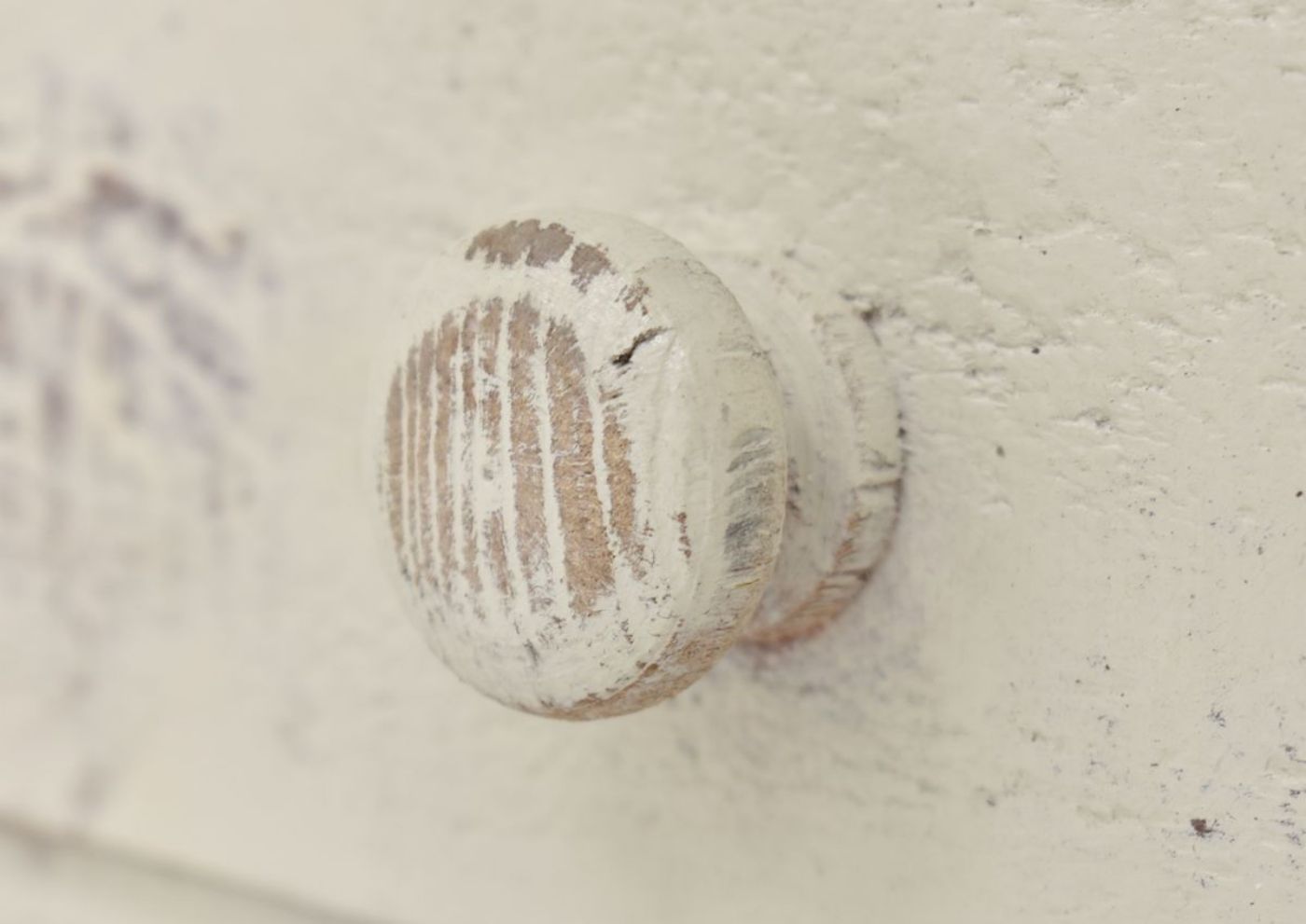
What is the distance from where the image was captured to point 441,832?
1.41ft

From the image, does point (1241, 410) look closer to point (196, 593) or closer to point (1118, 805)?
point (1118, 805)

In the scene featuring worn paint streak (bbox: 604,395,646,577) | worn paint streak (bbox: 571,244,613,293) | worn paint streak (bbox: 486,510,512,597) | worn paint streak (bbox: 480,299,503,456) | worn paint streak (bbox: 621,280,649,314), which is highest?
worn paint streak (bbox: 571,244,613,293)

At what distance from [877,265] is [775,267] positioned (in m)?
0.03

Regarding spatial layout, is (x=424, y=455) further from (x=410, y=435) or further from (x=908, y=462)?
(x=908, y=462)

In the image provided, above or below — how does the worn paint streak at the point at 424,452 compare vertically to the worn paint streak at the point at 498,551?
above

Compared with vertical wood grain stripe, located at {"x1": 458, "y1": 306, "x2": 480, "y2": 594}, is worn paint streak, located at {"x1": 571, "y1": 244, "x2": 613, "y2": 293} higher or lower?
higher

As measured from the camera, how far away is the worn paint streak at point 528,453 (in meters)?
0.29

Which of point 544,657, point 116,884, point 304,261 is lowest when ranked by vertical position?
point 116,884

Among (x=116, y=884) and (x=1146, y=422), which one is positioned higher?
(x=1146, y=422)

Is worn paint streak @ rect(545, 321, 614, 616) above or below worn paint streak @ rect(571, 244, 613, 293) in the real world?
below

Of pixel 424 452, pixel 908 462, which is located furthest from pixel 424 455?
pixel 908 462

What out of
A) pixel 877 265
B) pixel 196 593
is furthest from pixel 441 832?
pixel 877 265

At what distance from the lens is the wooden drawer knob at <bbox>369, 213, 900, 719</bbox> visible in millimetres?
277

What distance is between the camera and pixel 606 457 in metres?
0.28
